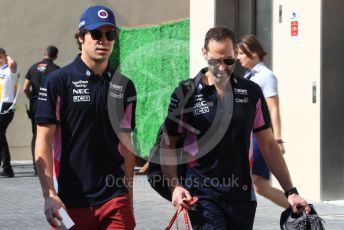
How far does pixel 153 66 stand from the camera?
48.8 feet

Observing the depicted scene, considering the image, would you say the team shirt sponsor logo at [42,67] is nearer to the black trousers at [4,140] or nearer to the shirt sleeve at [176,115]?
the black trousers at [4,140]

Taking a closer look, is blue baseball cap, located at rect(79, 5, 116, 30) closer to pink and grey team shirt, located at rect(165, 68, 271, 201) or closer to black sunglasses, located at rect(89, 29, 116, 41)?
black sunglasses, located at rect(89, 29, 116, 41)

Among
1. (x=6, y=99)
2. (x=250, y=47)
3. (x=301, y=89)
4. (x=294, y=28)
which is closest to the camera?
(x=250, y=47)

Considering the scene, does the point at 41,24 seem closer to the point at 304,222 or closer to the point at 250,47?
the point at 250,47

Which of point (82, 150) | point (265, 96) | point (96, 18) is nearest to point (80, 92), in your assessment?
point (82, 150)

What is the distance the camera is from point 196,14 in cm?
1390

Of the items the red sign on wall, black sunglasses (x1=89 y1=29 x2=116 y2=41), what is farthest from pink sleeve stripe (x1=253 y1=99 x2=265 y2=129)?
the red sign on wall

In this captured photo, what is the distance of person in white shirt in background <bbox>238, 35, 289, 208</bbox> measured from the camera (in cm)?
872

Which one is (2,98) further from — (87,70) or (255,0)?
(87,70)

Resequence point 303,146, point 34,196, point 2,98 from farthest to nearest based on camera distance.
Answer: point 2,98
point 34,196
point 303,146

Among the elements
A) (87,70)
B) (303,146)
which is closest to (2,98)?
(303,146)

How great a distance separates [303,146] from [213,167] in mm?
6309

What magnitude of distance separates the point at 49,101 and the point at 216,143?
1.01 m

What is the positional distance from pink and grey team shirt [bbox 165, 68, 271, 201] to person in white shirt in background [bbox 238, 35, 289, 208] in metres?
3.10
